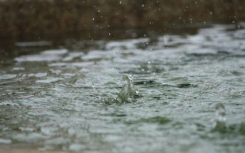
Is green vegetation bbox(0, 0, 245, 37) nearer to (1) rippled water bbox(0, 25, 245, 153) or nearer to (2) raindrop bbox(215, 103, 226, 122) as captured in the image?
(1) rippled water bbox(0, 25, 245, 153)

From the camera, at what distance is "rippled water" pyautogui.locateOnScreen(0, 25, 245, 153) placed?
3.03 m

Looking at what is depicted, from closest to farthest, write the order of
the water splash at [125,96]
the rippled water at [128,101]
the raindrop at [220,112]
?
the rippled water at [128,101] < the raindrop at [220,112] < the water splash at [125,96]

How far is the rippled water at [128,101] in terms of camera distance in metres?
3.03

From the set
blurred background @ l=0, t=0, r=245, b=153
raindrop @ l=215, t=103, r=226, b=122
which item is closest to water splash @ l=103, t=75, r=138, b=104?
blurred background @ l=0, t=0, r=245, b=153

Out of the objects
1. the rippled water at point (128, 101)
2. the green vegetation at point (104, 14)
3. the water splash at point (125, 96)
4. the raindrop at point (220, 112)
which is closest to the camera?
the rippled water at point (128, 101)

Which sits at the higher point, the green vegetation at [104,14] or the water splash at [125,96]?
the green vegetation at [104,14]

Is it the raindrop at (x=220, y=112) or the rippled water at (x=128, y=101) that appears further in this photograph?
the raindrop at (x=220, y=112)

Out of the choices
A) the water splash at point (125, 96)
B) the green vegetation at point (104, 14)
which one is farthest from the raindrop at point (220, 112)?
the green vegetation at point (104, 14)

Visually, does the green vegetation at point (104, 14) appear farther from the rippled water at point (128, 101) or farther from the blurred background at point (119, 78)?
the rippled water at point (128, 101)

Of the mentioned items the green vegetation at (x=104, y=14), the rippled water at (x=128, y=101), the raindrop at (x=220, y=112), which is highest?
the green vegetation at (x=104, y=14)

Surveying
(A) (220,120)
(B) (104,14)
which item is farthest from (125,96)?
(B) (104,14)

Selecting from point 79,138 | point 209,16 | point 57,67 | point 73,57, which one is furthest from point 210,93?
point 209,16

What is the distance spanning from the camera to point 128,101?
4195 millimetres

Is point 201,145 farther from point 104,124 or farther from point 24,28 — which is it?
point 24,28
